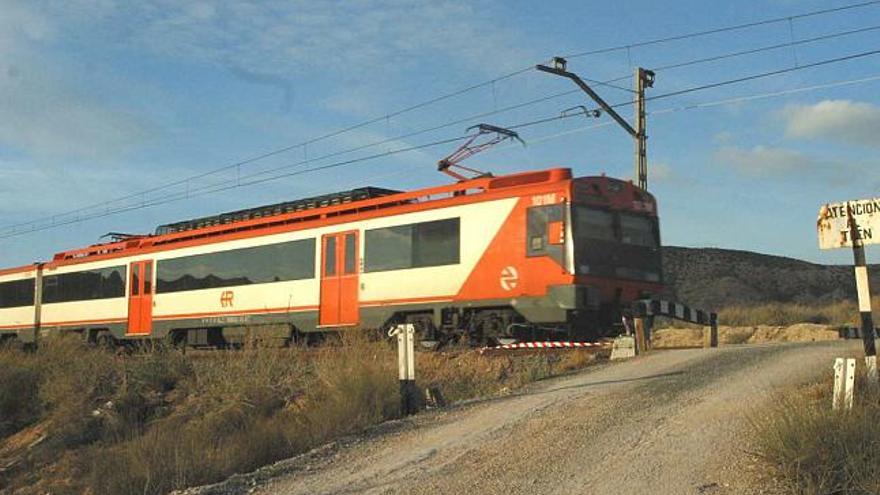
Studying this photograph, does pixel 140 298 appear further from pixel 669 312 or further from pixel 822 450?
pixel 822 450

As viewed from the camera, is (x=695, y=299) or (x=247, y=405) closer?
(x=247, y=405)

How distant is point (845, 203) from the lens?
7.99 m

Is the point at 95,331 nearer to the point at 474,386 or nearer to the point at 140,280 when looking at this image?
the point at 140,280

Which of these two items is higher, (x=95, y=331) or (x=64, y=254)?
(x=64, y=254)

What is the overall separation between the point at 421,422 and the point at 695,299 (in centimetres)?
4213

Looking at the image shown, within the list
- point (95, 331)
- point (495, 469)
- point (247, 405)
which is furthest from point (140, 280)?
point (495, 469)

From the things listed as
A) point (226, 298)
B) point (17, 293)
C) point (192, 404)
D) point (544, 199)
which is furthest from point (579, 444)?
→ point (17, 293)

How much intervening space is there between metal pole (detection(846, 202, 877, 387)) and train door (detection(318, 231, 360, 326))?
36.0 feet

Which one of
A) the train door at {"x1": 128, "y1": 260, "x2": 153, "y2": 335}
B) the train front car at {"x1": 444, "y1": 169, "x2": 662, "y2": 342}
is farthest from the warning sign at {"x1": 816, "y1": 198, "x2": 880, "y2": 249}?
the train door at {"x1": 128, "y1": 260, "x2": 153, "y2": 335}

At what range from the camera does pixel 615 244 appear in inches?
611

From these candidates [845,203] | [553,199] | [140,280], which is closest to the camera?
[845,203]

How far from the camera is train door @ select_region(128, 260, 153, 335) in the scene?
23.7 meters

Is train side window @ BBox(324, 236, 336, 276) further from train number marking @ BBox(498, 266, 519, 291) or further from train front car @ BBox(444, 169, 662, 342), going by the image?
train number marking @ BBox(498, 266, 519, 291)

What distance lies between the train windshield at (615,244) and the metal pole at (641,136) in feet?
18.2
